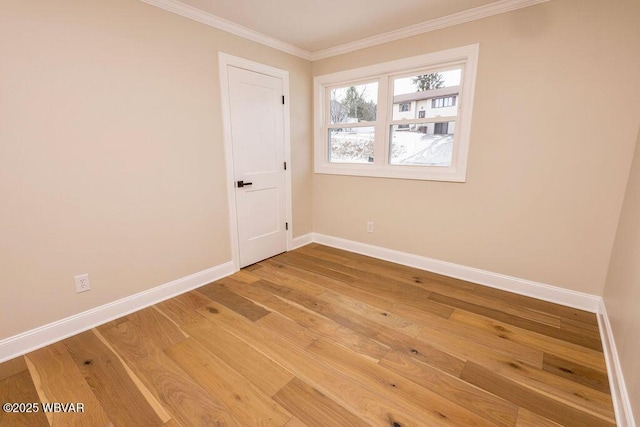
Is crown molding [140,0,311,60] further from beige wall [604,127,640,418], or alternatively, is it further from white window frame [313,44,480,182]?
beige wall [604,127,640,418]

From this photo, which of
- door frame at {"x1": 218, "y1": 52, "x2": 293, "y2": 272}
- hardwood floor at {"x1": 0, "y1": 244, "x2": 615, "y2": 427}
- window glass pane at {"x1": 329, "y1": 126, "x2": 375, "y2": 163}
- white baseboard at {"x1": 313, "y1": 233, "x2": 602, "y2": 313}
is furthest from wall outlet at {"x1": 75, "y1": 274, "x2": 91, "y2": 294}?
window glass pane at {"x1": 329, "y1": 126, "x2": 375, "y2": 163}

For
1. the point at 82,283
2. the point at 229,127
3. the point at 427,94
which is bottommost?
the point at 82,283

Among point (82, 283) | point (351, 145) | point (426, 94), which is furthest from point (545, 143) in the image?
point (82, 283)

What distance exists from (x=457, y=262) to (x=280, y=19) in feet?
9.57

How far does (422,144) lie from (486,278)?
1489 mm

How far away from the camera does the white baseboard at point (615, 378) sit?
4.38 ft

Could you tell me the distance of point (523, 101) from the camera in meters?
2.39

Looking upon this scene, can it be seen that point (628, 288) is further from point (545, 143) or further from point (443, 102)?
point (443, 102)

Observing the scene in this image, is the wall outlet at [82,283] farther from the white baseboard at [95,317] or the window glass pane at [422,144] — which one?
the window glass pane at [422,144]

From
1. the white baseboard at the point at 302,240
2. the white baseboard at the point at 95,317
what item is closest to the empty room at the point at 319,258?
the white baseboard at the point at 95,317

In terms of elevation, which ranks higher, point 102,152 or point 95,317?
point 102,152

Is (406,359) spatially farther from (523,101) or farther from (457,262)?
(523,101)

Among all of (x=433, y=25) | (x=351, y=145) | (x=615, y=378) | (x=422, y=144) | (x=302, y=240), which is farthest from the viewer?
(x=302, y=240)

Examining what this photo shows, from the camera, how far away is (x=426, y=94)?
2.97 metres
